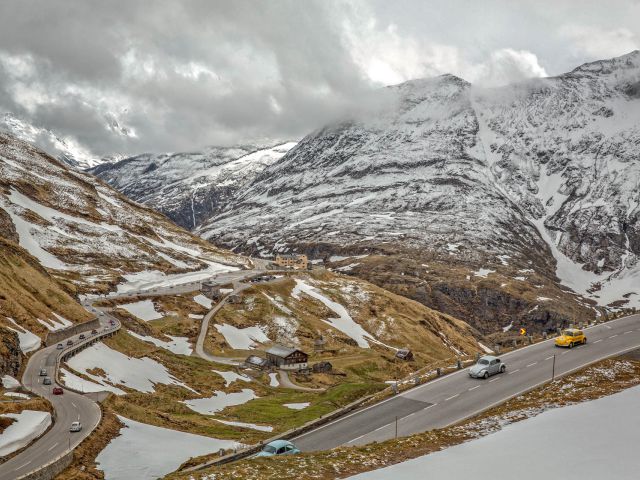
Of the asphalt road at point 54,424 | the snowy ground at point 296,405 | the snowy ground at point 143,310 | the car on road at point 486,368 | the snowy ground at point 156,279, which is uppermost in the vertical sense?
the snowy ground at point 156,279

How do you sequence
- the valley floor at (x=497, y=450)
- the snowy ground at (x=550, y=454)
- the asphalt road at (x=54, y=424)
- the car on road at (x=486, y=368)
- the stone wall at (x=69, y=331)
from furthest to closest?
the stone wall at (x=69, y=331)
the car on road at (x=486, y=368)
the asphalt road at (x=54, y=424)
the valley floor at (x=497, y=450)
the snowy ground at (x=550, y=454)

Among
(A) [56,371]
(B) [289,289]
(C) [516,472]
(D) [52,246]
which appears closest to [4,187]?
(D) [52,246]

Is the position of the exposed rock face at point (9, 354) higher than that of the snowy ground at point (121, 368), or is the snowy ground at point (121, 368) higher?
the exposed rock face at point (9, 354)

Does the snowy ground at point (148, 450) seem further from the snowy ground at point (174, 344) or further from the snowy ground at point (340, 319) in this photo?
the snowy ground at point (340, 319)

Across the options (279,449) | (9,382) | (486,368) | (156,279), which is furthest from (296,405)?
(156,279)

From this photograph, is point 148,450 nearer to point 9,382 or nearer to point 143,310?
point 9,382

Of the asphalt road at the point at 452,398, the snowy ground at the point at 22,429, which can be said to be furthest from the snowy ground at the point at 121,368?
the asphalt road at the point at 452,398

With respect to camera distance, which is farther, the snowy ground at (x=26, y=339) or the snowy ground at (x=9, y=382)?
the snowy ground at (x=26, y=339)
